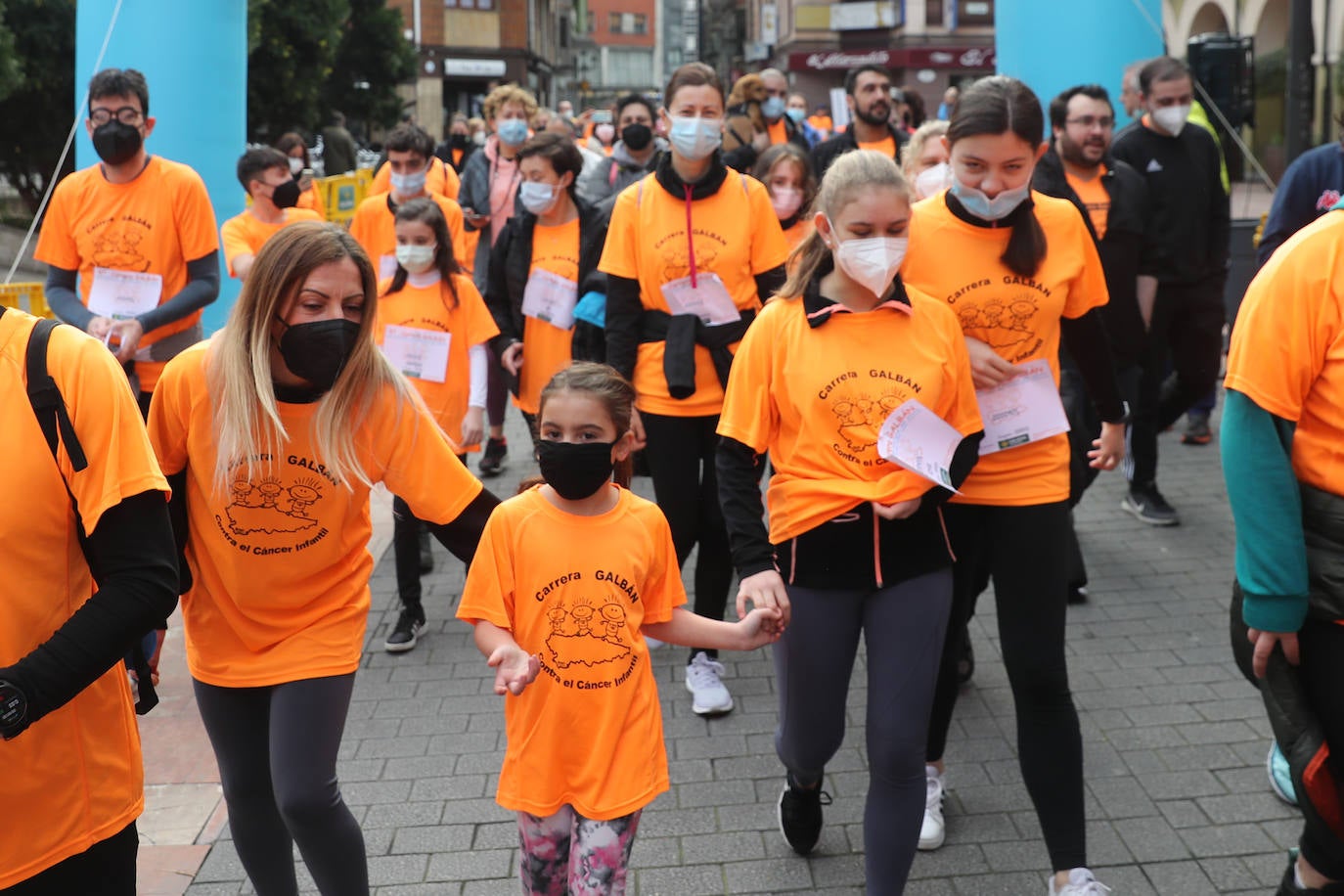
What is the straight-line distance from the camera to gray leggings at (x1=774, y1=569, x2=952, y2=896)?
3.44 m

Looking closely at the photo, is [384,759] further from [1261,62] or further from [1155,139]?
[1261,62]

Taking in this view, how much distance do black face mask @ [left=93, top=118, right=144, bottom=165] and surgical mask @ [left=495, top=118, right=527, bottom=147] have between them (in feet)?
13.9

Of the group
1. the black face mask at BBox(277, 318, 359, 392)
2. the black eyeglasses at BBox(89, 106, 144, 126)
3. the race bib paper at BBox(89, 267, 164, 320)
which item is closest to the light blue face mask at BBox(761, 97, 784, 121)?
the black eyeglasses at BBox(89, 106, 144, 126)

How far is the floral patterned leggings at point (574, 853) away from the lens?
10.1 feet

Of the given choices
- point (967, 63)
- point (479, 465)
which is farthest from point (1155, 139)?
point (967, 63)

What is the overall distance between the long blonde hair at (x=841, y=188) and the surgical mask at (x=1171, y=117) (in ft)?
13.5

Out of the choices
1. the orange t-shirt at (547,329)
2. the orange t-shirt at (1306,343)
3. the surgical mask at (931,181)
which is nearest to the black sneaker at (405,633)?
the orange t-shirt at (547,329)

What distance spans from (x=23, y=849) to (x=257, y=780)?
3.27ft

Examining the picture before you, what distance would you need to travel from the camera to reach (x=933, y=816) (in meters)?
4.14

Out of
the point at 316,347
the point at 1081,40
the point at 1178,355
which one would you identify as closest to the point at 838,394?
the point at 316,347

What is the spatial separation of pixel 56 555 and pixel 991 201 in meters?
2.45

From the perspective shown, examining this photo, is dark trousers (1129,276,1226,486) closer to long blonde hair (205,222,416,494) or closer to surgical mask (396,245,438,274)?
surgical mask (396,245,438,274)

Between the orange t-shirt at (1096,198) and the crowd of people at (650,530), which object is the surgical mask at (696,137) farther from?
the orange t-shirt at (1096,198)

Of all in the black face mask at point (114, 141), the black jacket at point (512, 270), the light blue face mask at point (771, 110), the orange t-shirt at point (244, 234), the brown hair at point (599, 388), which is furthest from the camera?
the light blue face mask at point (771, 110)
